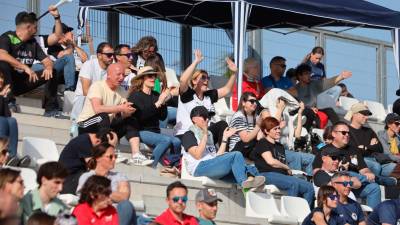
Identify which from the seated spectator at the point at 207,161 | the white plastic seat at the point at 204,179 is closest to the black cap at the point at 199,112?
the seated spectator at the point at 207,161

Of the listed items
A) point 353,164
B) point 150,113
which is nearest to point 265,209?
point 150,113

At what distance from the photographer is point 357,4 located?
15.0 meters

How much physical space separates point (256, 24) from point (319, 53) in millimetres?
1250

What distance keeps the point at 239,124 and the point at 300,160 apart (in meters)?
1.12

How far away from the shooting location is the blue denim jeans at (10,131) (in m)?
9.20

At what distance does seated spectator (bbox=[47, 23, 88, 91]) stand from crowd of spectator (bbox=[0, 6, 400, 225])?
1 centimetres

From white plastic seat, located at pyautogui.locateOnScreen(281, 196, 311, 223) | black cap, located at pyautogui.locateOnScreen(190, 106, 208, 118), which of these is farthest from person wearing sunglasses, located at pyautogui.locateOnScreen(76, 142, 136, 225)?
white plastic seat, located at pyautogui.locateOnScreen(281, 196, 311, 223)

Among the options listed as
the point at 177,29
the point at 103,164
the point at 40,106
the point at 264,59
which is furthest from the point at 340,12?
the point at 103,164

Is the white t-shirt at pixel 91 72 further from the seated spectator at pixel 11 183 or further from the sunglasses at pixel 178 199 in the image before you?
the seated spectator at pixel 11 183

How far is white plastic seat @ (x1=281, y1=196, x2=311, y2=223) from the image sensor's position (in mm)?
10609

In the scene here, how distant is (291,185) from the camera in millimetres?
11070

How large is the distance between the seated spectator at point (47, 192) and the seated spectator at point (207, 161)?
10.5 feet

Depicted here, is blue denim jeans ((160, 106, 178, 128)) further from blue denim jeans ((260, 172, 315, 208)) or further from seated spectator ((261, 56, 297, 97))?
seated spectator ((261, 56, 297, 97))

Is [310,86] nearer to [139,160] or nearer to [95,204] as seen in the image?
[139,160]
